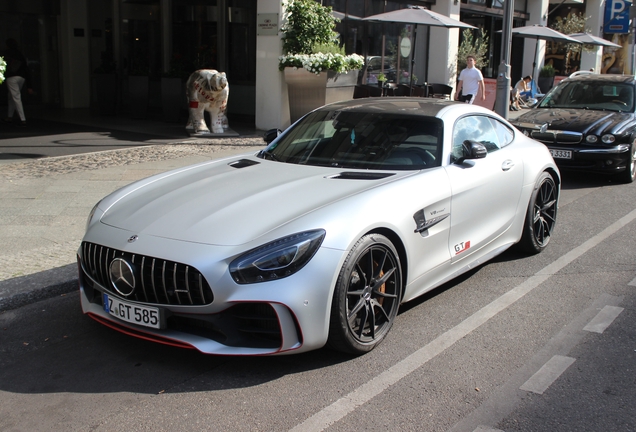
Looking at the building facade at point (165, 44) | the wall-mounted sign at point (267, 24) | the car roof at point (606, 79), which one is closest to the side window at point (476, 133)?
the car roof at point (606, 79)

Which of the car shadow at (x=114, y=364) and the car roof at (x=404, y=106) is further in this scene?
the car roof at (x=404, y=106)

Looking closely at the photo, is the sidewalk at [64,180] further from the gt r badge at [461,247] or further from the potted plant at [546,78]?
the potted plant at [546,78]

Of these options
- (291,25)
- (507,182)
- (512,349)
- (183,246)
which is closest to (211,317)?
(183,246)

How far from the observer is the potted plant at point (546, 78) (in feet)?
82.4

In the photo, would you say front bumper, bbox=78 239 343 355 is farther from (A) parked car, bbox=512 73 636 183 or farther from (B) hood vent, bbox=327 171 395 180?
(A) parked car, bbox=512 73 636 183

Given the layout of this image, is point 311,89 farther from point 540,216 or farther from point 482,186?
point 482,186

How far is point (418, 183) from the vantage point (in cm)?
472

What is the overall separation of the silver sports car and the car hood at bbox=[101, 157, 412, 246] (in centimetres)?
1

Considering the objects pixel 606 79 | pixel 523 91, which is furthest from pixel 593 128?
pixel 523 91

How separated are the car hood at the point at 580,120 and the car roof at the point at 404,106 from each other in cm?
475

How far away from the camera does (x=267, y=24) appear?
14609mm

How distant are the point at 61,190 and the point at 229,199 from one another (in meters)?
5.11

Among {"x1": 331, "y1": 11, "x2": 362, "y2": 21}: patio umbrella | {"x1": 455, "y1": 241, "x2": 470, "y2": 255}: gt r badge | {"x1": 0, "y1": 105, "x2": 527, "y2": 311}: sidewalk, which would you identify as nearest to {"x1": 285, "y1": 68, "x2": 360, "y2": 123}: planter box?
{"x1": 0, "y1": 105, "x2": 527, "y2": 311}: sidewalk

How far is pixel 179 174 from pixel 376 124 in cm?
158
